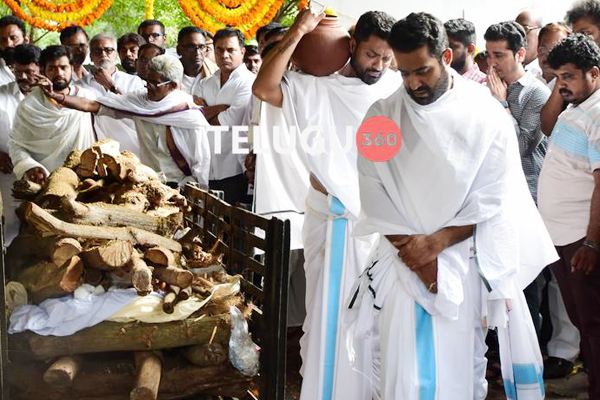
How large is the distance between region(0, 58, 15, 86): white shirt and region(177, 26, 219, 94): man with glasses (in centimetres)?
138

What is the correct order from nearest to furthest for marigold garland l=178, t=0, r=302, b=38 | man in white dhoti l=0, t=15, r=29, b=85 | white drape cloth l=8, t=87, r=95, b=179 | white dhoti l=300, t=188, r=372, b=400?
white dhoti l=300, t=188, r=372, b=400
white drape cloth l=8, t=87, r=95, b=179
marigold garland l=178, t=0, r=302, b=38
man in white dhoti l=0, t=15, r=29, b=85

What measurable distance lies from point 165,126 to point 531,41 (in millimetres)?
2692

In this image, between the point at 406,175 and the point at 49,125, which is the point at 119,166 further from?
the point at 49,125

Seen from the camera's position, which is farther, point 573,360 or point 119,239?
point 573,360

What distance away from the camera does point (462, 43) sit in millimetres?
4426

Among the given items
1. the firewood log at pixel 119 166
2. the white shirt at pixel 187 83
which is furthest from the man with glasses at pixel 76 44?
the firewood log at pixel 119 166

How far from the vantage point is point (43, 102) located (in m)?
4.81

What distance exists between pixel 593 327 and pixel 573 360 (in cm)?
91

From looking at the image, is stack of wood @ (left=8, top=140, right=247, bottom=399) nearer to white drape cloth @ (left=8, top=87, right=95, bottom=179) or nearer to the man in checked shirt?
white drape cloth @ (left=8, top=87, right=95, bottom=179)

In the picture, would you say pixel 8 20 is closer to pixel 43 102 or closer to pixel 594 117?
pixel 43 102

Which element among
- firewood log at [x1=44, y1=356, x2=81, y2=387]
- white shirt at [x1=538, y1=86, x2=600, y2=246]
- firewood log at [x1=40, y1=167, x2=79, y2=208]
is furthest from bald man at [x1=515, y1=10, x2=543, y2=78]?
firewood log at [x1=44, y1=356, x2=81, y2=387]

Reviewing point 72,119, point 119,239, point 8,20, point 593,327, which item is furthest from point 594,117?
point 8,20

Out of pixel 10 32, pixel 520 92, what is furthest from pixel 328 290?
pixel 10 32

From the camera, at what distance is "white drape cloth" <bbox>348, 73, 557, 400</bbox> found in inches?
109
